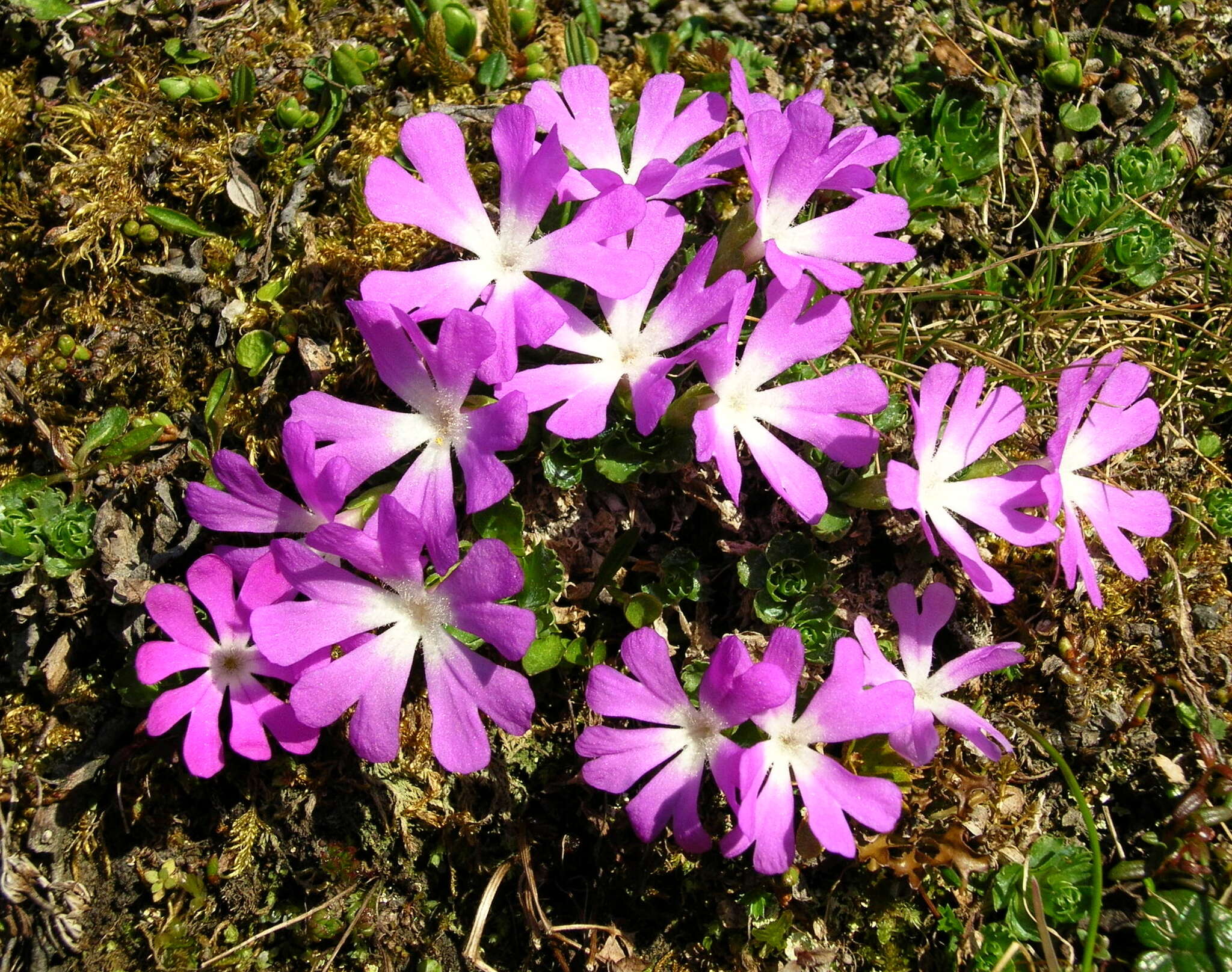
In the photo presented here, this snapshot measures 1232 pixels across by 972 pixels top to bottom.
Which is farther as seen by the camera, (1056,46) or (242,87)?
(1056,46)

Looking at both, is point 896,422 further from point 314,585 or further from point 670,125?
point 314,585

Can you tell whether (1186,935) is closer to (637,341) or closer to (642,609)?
(642,609)

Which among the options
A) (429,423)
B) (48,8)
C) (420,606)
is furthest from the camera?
(48,8)

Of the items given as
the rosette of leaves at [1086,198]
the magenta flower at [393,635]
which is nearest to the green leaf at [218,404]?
the magenta flower at [393,635]

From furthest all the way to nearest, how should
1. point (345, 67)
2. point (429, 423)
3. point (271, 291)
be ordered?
point (345, 67), point (271, 291), point (429, 423)

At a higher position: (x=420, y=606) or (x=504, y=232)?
(x=504, y=232)

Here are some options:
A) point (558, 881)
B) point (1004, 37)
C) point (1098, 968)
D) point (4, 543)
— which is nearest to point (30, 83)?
point (4, 543)

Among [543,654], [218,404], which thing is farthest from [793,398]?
[218,404]
